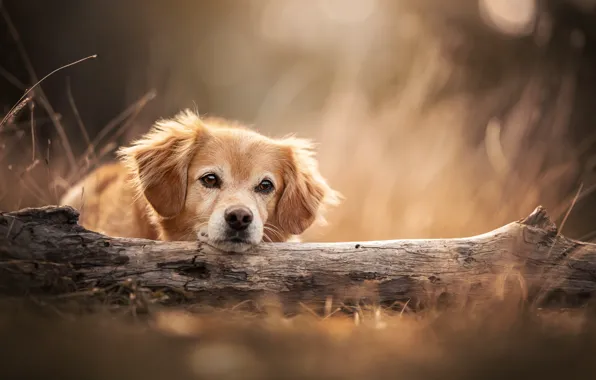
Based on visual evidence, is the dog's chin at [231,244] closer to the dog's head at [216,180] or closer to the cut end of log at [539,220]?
the dog's head at [216,180]

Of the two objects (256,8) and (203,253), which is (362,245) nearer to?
(203,253)

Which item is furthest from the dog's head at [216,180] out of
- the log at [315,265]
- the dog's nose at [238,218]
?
the log at [315,265]

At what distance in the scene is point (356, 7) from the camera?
7234 millimetres

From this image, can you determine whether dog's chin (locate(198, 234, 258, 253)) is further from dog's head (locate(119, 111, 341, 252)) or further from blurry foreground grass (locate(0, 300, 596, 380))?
blurry foreground grass (locate(0, 300, 596, 380))

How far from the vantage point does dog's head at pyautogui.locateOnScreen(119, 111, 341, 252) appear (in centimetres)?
318

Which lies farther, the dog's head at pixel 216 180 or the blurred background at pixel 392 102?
the blurred background at pixel 392 102

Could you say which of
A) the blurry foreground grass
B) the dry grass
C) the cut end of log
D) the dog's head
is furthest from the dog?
the cut end of log

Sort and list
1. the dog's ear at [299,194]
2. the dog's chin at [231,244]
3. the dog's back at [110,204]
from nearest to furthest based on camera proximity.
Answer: the dog's chin at [231,244]
the dog's ear at [299,194]
the dog's back at [110,204]

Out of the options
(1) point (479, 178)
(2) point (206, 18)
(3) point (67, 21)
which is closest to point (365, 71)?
(1) point (479, 178)

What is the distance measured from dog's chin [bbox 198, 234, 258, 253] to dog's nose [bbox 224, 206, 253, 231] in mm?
67

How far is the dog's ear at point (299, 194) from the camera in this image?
339 centimetres

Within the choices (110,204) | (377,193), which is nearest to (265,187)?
(110,204)

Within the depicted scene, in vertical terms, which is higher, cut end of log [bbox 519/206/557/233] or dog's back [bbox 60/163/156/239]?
dog's back [bbox 60/163/156/239]

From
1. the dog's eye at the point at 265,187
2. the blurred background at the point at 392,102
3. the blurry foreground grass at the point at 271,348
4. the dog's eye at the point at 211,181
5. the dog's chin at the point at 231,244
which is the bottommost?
the blurry foreground grass at the point at 271,348
